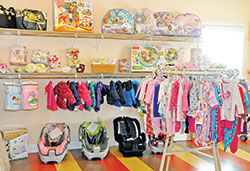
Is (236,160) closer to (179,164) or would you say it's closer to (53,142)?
(179,164)

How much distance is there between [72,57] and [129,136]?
1.47m

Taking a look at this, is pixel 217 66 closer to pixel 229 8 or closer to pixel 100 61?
pixel 100 61

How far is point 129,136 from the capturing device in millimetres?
4211

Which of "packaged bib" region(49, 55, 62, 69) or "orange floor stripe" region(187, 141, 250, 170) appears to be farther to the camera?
"packaged bib" region(49, 55, 62, 69)

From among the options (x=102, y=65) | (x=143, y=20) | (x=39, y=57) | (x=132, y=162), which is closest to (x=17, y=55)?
(x=39, y=57)

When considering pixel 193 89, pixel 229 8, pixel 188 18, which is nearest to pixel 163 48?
pixel 188 18

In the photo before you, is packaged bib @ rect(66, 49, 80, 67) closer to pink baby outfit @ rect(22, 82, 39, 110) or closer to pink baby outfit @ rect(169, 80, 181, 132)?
pink baby outfit @ rect(22, 82, 39, 110)

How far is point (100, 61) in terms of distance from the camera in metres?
4.06

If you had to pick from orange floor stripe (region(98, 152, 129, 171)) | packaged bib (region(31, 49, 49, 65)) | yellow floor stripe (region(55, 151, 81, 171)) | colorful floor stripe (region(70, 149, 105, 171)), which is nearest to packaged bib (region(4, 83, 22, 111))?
packaged bib (region(31, 49, 49, 65))

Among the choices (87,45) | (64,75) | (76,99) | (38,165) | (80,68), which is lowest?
(38,165)

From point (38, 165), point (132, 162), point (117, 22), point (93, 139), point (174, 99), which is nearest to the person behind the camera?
point (174, 99)

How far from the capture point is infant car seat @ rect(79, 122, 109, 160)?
12.3ft

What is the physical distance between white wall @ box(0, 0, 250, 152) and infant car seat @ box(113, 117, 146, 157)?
28 centimetres

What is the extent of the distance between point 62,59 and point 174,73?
207 cm
